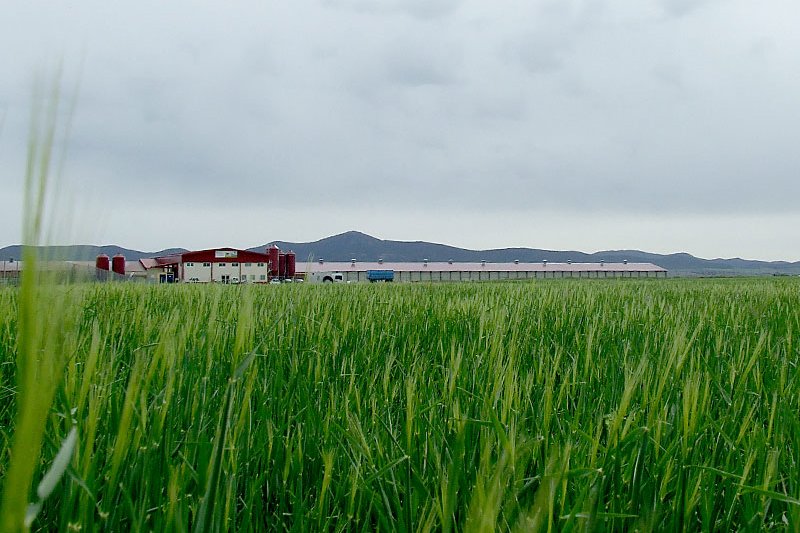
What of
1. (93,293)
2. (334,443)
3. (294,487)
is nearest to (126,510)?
(294,487)

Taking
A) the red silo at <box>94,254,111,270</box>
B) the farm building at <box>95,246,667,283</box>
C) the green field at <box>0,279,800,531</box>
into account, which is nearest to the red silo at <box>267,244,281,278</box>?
the farm building at <box>95,246,667,283</box>

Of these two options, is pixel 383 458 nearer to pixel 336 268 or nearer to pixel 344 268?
pixel 344 268

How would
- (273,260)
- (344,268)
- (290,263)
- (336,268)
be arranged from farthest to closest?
1. (336,268)
2. (344,268)
3. (290,263)
4. (273,260)

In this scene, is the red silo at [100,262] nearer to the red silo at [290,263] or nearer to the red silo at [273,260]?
the red silo at [273,260]

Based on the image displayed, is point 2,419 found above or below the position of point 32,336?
below

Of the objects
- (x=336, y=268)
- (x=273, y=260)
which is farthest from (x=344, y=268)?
(x=273, y=260)

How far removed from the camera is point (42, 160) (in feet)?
1.26

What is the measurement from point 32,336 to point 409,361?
83.2 inches

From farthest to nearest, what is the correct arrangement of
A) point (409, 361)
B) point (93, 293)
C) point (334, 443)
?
point (93, 293) → point (409, 361) → point (334, 443)

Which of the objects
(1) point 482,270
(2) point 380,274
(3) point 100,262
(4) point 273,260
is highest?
(4) point 273,260

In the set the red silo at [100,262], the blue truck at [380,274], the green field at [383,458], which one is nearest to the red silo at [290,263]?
the blue truck at [380,274]

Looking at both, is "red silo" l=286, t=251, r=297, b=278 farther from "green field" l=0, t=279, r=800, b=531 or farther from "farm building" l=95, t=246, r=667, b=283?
"green field" l=0, t=279, r=800, b=531

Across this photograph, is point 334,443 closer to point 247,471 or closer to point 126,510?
point 247,471

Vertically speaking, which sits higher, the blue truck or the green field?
the green field
